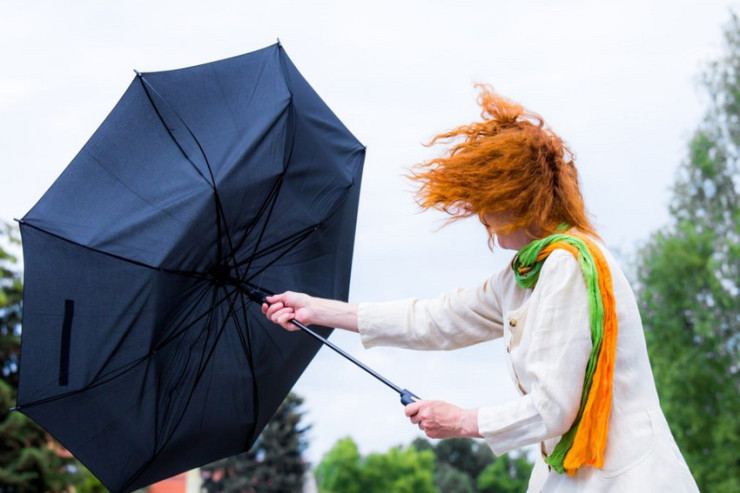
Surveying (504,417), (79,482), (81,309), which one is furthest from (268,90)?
(79,482)

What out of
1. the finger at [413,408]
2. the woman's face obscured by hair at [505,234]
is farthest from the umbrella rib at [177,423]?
the woman's face obscured by hair at [505,234]

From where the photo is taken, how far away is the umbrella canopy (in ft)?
13.1

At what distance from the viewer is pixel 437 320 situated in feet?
12.1

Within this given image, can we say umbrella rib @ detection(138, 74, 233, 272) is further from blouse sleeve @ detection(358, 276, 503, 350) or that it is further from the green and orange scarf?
the green and orange scarf

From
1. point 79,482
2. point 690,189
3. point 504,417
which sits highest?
point 690,189

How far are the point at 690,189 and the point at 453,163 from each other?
26.2 meters

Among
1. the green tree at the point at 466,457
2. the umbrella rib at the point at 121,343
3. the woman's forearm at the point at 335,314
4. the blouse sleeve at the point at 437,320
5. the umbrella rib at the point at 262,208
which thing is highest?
the green tree at the point at 466,457

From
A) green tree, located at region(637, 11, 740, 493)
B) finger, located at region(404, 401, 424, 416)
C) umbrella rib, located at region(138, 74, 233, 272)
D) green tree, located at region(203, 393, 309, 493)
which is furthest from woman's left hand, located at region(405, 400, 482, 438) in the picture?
green tree, located at region(203, 393, 309, 493)

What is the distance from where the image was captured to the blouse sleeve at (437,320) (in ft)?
11.9

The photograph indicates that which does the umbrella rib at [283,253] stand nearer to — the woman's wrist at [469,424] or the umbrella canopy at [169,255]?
the umbrella canopy at [169,255]

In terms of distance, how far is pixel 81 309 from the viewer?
4.07m

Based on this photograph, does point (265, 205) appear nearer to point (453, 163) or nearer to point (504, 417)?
point (453, 163)

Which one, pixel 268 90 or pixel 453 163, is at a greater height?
pixel 268 90

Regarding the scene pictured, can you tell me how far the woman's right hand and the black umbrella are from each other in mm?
222
